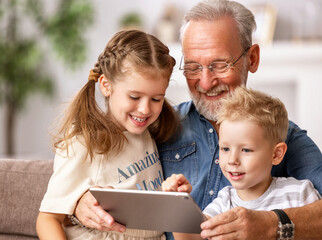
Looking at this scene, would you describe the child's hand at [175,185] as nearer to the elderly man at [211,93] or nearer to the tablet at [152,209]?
the tablet at [152,209]

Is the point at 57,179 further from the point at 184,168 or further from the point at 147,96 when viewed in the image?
the point at 184,168

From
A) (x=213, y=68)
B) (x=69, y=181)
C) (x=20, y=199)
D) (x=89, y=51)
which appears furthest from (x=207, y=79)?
(x=89, y=51)

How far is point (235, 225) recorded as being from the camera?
4.62 feet

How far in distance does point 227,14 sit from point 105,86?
2.10 ft

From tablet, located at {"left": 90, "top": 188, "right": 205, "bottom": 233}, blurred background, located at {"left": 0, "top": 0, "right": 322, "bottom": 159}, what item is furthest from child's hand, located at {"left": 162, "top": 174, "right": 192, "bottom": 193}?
blurred background, located at {"left": 0, "top": 0, "right": 322, "bottom": 159}

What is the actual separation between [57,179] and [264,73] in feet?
12.3

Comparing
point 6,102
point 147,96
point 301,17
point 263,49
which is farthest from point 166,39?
point 147,96

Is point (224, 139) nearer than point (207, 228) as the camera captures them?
No

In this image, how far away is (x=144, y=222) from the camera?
152 centimetres

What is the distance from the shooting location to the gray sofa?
6.67ft

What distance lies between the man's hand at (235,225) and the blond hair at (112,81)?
20.0 inches

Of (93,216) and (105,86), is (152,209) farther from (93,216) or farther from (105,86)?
(105,86)

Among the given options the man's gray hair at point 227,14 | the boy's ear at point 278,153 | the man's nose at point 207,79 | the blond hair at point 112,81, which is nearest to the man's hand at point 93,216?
the blond hair at point 112,81

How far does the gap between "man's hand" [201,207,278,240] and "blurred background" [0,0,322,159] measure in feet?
11.3
